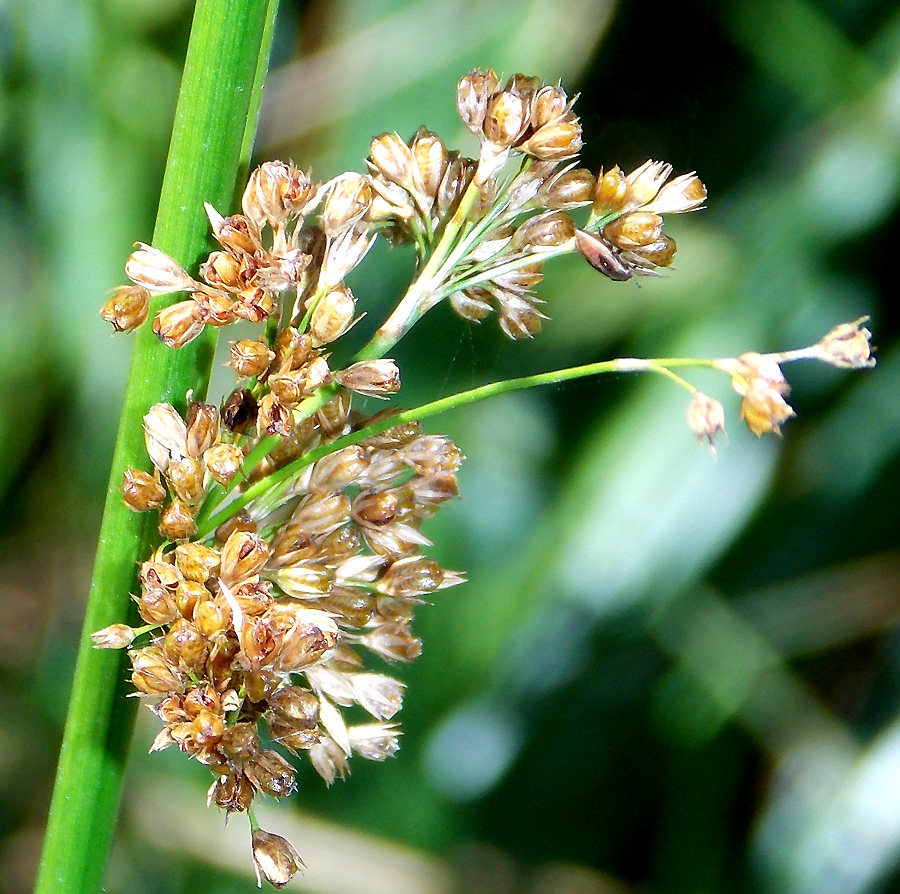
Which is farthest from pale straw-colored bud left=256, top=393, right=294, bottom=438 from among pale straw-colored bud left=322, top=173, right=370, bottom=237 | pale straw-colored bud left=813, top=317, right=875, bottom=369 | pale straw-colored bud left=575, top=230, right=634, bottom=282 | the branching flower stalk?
pale straw-colored bud left=813, top=317, right=875, bottom=369

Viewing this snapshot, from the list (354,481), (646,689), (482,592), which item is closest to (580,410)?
(482,592)

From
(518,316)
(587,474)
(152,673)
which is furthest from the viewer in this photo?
(587,474)

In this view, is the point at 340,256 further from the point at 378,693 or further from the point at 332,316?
the point at 378,693

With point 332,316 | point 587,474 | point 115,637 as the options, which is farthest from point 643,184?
point 587,474

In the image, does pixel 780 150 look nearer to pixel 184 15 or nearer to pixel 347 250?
pixel 184 15

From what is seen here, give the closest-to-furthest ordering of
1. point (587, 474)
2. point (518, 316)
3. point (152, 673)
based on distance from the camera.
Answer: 1. point (152, 673)
2. point (518, 316)
3. point (587, 474)

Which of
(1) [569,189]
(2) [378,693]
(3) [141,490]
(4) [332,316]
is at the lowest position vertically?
(2) [378,693]
